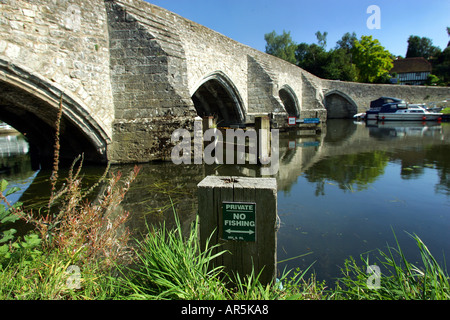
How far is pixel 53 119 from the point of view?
25.7 ft

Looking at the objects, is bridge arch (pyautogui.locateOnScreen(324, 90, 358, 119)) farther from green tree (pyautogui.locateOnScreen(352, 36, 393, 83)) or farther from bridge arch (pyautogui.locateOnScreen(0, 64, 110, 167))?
bridge arch (pyautogui.locateOnScreen(0, 64, 110, 167))

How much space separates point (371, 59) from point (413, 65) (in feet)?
54.1

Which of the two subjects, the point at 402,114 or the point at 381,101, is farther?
the point at 381,101

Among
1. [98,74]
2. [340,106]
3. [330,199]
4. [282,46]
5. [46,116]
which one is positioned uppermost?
[282,46]

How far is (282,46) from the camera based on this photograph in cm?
5753

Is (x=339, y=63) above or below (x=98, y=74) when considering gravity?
above

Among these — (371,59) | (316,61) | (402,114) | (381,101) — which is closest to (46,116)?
(402,114)

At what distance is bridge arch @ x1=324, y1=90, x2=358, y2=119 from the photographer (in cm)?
3541

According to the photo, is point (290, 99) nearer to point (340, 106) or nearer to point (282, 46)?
point (340, 106)

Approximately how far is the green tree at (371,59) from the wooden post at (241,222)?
169 feet

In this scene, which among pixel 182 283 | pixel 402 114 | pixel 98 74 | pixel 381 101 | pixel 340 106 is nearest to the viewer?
pixel 182 283
